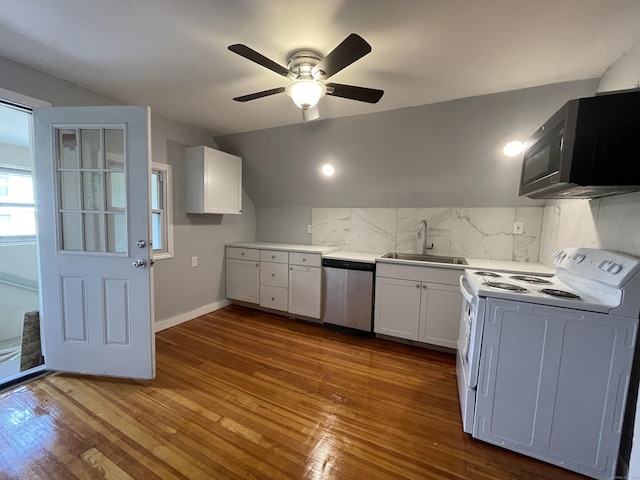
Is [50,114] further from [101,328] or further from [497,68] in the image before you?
[497,68]

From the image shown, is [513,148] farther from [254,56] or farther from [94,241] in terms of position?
[94,241]

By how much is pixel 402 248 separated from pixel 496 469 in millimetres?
2168

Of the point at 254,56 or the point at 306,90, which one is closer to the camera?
the point at 254,56

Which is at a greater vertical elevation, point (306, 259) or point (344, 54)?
point (344, 54)

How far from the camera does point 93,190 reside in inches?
79.7

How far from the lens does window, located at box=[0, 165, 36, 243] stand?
3.50m

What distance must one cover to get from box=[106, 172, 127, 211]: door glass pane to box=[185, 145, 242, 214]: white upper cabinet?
1.08m

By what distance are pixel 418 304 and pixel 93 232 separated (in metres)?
2.85

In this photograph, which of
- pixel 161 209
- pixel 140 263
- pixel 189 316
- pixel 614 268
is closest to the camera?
pixel 614 268

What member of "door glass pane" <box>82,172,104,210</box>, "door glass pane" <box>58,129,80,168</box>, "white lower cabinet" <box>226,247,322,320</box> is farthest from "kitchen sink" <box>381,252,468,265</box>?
"door glass pane" <box>58,129,80,168</box>

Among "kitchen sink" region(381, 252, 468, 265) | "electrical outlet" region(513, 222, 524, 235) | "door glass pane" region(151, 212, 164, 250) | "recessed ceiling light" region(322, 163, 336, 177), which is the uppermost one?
"recessed ceiling light" region(322, 163, 336, 177)

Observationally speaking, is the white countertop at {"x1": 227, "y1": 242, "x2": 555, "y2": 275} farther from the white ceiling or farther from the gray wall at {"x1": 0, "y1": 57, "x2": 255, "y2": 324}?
the white ceiling

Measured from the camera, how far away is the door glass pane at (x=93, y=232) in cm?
203

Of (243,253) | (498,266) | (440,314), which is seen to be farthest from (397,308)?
(243,253)
